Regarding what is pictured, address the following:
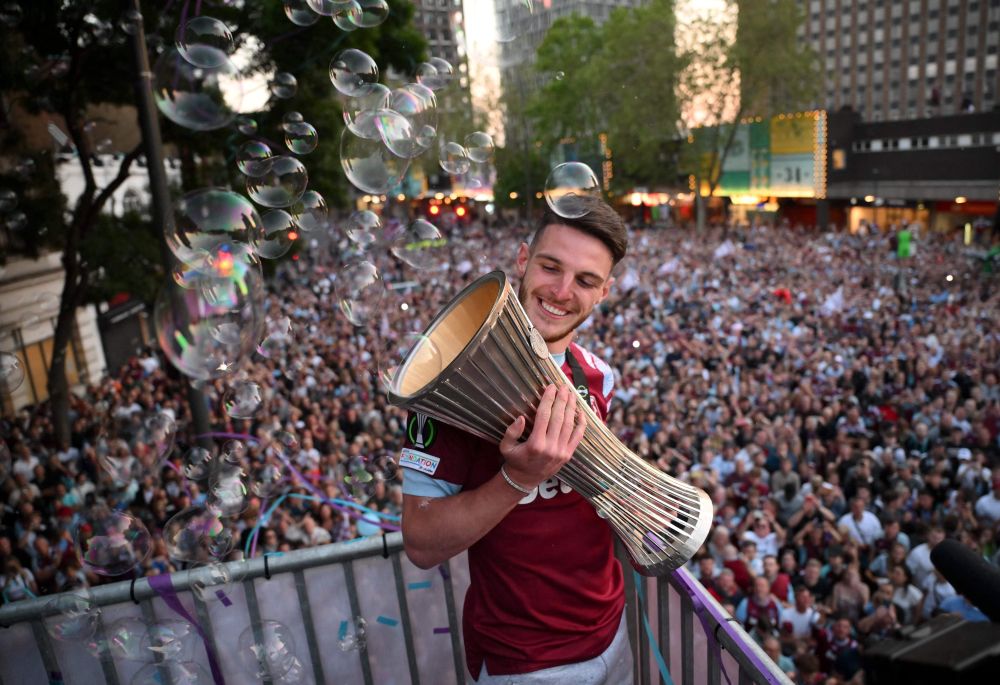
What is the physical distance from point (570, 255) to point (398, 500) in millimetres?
5383

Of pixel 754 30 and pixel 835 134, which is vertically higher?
pixel 754 30

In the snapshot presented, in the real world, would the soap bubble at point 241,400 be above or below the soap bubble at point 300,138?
below

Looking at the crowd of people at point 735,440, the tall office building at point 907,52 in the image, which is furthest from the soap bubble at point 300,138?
the tall office building at point 907,52

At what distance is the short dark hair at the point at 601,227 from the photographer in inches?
86.2

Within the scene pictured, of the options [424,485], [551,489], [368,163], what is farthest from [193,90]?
[551,489]

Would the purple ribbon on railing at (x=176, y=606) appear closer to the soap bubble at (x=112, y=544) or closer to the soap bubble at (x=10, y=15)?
the soap bubble at (x=112, y=544)

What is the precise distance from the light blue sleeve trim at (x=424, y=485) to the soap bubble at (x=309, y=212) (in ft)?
8.96

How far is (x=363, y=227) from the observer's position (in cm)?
402

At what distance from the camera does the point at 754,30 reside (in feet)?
106

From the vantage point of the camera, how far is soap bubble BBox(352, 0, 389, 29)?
12.4ft

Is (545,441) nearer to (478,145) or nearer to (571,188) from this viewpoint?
(571,188)

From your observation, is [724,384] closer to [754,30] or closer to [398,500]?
[398,500]

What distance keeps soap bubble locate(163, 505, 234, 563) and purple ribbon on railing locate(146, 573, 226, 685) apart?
1.85ft

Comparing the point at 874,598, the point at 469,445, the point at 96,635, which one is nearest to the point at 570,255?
the point at 469,445
